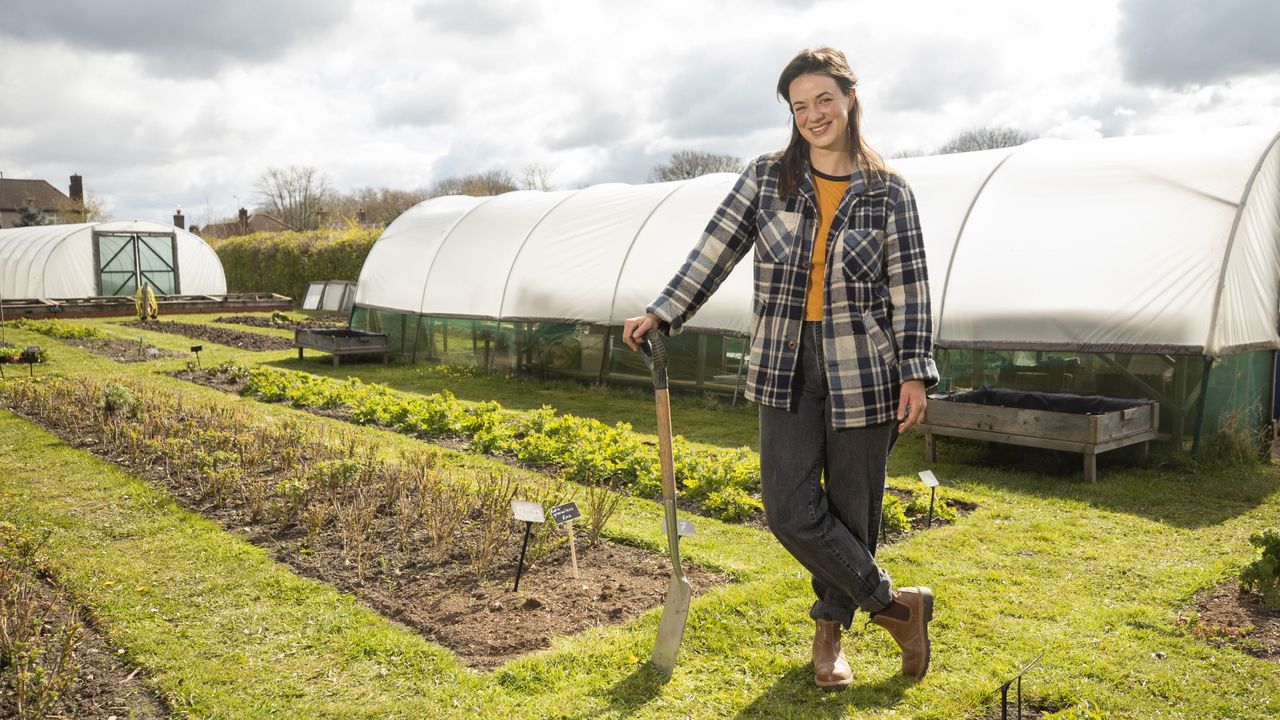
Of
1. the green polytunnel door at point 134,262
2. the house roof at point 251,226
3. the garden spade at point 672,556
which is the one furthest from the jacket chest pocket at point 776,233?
the house roof at point 251,226

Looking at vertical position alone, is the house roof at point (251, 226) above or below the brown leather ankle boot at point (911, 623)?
above

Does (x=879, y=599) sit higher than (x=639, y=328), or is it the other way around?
(x=639, y=328)

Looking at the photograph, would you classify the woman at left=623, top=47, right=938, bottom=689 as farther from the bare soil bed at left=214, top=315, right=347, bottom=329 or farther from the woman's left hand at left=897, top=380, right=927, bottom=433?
the bare soil bed at left=214, top=315, right=347, bottom=329

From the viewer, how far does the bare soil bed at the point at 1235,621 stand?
3.87 m

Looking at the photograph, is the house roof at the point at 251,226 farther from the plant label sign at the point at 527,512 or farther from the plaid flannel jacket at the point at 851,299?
the plaid flannel jacket at the point at 851,299

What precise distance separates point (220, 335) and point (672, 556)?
57.5 ft

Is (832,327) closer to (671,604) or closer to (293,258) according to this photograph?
(671,604)

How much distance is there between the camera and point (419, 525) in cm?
541

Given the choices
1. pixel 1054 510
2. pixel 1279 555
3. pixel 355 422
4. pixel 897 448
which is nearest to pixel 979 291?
pixel 897 448

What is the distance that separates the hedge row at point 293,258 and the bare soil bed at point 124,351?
8437 millimetres

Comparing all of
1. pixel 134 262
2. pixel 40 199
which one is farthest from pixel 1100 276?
pixel 40 199

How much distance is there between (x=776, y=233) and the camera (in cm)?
320

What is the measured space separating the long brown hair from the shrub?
2872 millimetres

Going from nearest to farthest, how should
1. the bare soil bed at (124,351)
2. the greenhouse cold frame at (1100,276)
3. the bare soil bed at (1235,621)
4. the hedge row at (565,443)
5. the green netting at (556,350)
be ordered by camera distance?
the bare soil bed at (1235,621) → the hedge row at (565,443) → the greenhouse cold frame at (1100,276) → the green netting at (556,350) → the bare soil bed at (124,351)
